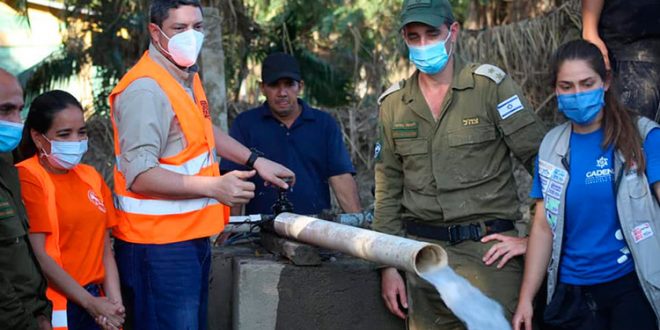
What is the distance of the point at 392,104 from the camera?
4.47 metres

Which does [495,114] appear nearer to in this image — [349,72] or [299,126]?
[299,126]

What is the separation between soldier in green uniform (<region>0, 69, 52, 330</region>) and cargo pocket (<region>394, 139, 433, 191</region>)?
170 cm

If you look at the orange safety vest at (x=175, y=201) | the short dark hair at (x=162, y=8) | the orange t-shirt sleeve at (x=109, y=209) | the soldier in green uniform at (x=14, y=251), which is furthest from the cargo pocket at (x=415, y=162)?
the soldier in green uniform at (x=14, y=251)

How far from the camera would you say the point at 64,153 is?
4020mm

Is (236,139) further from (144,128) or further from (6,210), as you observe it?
(6,210)

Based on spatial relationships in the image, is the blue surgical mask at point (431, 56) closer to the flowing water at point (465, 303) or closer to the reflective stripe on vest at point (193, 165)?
the flowing water at point (465, 303)

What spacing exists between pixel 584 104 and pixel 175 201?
5.75 ft

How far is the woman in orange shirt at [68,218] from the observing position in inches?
152

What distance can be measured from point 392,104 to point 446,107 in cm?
31

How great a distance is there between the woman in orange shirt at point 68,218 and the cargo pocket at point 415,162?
4.46 feet

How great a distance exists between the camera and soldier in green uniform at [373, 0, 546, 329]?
421 cm

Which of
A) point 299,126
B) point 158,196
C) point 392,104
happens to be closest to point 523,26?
point 299,126

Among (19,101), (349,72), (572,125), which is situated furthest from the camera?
(349,72)

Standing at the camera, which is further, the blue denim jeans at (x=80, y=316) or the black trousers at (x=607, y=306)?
the blue denim jeans at (x=80, y=316)
